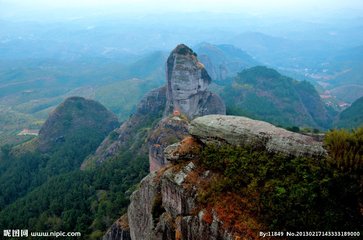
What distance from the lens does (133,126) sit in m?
78.6

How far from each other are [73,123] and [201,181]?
283 feet

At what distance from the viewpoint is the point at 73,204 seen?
47.3 m

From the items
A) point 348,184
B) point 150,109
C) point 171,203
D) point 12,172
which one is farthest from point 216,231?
point 12,172

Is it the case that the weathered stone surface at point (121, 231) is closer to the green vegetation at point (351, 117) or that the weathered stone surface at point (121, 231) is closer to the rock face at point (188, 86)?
the rock face at point (188, 86)

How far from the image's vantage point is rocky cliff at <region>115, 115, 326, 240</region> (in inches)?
559

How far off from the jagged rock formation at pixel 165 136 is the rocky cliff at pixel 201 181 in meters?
23.4

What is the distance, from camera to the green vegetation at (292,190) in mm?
12397

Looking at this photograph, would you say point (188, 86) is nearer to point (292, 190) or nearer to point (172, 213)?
point (172, 213)

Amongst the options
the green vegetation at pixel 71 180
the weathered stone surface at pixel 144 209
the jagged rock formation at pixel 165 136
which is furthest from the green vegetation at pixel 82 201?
the weathered stone surface at pixel 144 209

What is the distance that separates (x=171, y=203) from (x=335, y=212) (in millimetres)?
7768

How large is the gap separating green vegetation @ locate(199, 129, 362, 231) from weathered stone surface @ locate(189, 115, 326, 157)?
1.37 ft

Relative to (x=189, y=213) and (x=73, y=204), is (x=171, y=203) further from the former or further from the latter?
(x=73, y=204)

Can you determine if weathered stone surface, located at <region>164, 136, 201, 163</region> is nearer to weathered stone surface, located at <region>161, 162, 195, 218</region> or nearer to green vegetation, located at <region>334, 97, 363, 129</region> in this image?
weathered stone surface, located at <region>161, 162, 195, 218</region>

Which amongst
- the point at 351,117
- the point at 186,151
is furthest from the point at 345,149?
the point at 351,117
